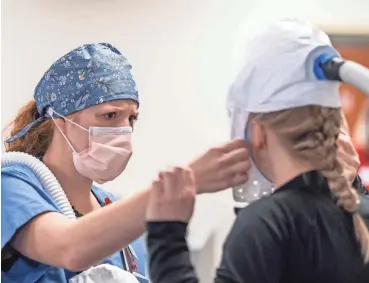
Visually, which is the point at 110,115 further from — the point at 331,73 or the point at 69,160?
the point at 331,73

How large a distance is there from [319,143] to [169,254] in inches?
9.2

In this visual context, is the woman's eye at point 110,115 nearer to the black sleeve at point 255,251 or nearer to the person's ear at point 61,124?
the person's ear at point 61,124

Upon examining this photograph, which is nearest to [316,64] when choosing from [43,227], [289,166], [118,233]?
[289,166]

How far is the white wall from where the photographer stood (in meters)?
1.90

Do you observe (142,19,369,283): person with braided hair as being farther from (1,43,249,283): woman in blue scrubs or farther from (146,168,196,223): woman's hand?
(1,43,249,283): woman in blue scrubs

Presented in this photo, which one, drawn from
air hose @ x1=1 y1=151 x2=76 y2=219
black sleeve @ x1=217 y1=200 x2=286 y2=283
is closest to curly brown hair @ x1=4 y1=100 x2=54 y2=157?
air hose @ x1=1 y1=151 x2=76 y2=219

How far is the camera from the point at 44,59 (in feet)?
6.31

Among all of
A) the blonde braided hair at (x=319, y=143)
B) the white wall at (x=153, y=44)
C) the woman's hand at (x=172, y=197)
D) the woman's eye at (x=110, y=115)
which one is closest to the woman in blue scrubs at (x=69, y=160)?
the woman's eye at (x=110, y=115)

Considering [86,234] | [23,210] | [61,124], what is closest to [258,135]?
[86,234]

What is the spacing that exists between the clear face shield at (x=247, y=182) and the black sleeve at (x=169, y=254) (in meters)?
0.15

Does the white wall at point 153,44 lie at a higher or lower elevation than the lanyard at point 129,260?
higher

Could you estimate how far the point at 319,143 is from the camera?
803mm

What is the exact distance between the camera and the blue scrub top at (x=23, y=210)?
1047 millimetres

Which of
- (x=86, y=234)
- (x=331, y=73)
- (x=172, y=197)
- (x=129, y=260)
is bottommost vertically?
(x=129, y=260)
